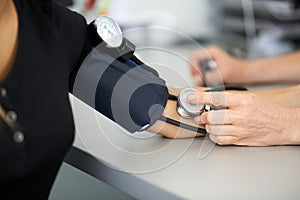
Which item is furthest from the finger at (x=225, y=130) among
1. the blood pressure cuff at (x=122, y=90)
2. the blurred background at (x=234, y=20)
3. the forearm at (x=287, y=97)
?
the blurred background at (x=234, y=20)

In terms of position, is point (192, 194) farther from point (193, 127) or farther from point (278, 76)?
point (278, 76)

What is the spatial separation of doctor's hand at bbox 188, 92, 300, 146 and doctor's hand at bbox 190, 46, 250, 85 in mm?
449

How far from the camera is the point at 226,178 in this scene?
0.86 meters

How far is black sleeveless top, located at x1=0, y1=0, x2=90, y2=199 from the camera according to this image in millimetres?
716

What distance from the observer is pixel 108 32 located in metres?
0.94

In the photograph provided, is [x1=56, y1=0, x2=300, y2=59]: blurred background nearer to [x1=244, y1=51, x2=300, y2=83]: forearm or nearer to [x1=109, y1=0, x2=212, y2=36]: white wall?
[x1=109, y1=0, x2=212, y2=36]: white wall

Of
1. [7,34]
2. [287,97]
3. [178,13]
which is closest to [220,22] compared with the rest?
[178,13]

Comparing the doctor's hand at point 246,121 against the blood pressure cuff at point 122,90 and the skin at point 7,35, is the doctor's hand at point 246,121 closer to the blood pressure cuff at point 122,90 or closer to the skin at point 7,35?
the blood pressure cuff at point 122,90

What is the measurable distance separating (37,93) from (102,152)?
0.23 m

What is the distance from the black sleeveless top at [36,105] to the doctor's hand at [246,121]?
0.31 meters

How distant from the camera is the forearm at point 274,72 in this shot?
1.45 meters

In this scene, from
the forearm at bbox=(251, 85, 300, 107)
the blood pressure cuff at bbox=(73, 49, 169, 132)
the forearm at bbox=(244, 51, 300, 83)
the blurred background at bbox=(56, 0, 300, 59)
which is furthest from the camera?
the blurred background at bbox=(56, 0, 300, 59)

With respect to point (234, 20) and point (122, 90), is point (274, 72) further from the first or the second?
point (234, 20)

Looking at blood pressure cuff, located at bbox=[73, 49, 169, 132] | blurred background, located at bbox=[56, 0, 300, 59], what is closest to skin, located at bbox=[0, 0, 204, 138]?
blood pressure cuff, located at bbox=[73, 49, 169, 132]
